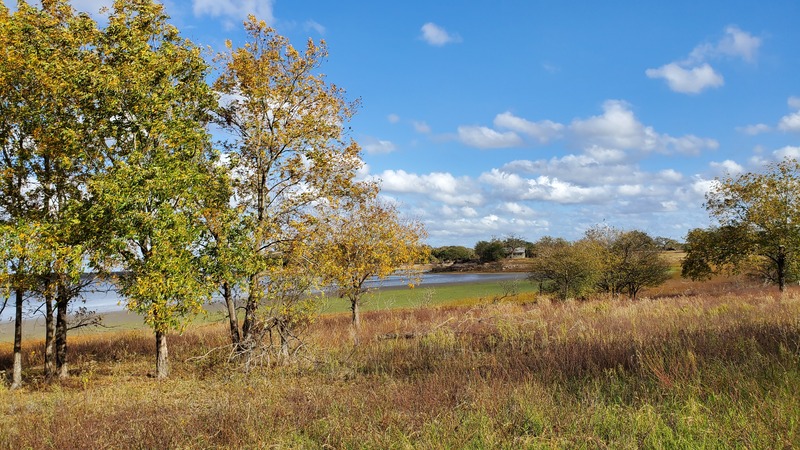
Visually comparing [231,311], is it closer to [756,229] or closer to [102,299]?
[756,229]

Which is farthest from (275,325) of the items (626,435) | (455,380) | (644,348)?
(626,435)

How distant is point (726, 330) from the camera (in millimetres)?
10742

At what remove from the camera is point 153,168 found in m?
12.6

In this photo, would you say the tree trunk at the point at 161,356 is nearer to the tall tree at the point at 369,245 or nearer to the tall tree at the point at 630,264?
the tall tree at the point at 369,245

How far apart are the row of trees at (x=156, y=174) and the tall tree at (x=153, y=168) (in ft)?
0.16

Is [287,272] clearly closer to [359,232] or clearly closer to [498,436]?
[359,232]

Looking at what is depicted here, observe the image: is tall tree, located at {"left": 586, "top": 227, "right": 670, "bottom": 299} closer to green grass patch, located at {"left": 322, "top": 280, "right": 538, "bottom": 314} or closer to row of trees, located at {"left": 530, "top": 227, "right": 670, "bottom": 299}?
row of trees, located at {"left": 530, "top": 227, "right": 670, "bottom": 299}

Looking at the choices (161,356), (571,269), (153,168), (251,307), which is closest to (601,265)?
(571,269)

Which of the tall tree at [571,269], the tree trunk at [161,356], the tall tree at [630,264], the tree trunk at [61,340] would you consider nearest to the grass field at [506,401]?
the tree trunk at [161,356]

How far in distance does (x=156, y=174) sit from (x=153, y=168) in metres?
0.18

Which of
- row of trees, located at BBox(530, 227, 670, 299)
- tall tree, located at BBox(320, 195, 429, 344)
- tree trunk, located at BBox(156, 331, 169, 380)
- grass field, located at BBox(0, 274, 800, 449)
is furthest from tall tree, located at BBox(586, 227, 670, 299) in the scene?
tree trunk, located at BBox(156, 331, 169, 380)

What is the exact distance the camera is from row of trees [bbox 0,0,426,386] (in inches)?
499

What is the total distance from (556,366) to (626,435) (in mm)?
3520

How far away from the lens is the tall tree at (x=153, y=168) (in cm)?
1249
